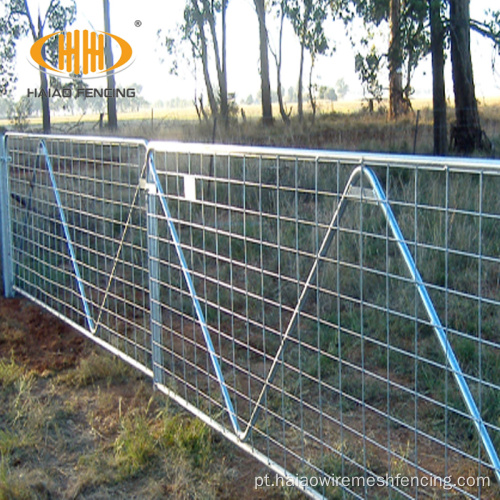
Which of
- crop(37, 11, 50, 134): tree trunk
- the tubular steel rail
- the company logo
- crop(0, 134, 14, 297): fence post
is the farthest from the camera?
crop(37, 11, 50, 134): tree trunk

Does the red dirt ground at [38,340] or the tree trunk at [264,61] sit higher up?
the tree trunk at [264,61]

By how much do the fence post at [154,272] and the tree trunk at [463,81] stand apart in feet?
37.7

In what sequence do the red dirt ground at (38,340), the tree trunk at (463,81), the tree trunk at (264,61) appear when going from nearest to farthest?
the red dirt ground at (38,340) < the tree trunk at (463,81) < the tree trunk at (264,61)

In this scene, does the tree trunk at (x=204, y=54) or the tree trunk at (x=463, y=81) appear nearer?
the tree trunk at (x=463, y=81)

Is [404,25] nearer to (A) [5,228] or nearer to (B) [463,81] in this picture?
(B) [463,81]

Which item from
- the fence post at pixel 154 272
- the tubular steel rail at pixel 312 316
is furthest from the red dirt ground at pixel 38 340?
the fence post at pixel 154 272

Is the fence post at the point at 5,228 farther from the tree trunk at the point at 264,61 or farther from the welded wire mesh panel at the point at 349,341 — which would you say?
the tree trunk at the point at 264,61

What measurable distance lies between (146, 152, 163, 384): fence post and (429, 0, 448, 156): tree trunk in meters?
10.8

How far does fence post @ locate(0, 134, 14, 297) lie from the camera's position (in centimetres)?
682

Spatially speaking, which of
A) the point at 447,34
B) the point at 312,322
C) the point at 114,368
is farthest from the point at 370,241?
the point at 447,34

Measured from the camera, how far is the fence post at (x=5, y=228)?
22.4 ft

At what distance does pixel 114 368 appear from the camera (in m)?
5.12

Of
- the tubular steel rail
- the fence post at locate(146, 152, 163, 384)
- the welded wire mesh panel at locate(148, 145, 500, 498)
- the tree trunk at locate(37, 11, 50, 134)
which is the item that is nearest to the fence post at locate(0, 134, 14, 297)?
the tubular steel rail

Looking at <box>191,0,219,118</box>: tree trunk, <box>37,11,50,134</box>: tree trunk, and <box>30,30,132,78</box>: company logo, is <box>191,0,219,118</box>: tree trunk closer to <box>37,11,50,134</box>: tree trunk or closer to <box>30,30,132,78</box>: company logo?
<box>30,30,132,78</box>: company logo
